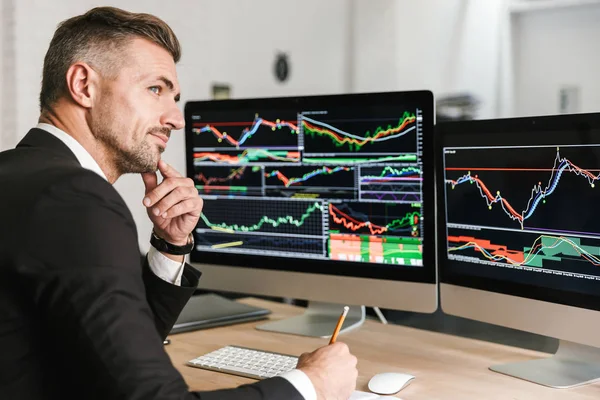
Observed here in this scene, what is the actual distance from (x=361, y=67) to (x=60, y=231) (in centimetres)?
384

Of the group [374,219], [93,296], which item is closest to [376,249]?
[374,219]

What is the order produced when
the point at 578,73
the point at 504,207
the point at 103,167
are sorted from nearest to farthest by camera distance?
the point at 103,167 → the point at 504,207 → the point at 578,73

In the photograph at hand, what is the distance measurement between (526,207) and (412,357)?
41 cm

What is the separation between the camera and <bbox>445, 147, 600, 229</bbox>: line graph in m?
1.37

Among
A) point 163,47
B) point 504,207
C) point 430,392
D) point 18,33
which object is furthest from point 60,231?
point 18,33

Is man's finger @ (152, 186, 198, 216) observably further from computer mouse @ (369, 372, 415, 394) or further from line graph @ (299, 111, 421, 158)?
computer mouse @ (369, 372, 415, 394)

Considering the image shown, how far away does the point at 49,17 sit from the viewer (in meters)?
3.04

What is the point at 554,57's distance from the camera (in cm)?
455

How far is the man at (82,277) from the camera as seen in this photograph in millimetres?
866

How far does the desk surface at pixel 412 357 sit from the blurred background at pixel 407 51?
6.87 ft

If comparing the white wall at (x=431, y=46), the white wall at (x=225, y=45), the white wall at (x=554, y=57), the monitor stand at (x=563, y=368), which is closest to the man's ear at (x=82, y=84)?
the monitor stand at (x=563, y=368)

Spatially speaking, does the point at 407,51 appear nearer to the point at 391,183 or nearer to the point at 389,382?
the point at 391,183

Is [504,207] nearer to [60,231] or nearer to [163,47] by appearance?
[163,47]

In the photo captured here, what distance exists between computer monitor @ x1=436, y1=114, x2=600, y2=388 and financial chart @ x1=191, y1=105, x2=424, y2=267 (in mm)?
94
